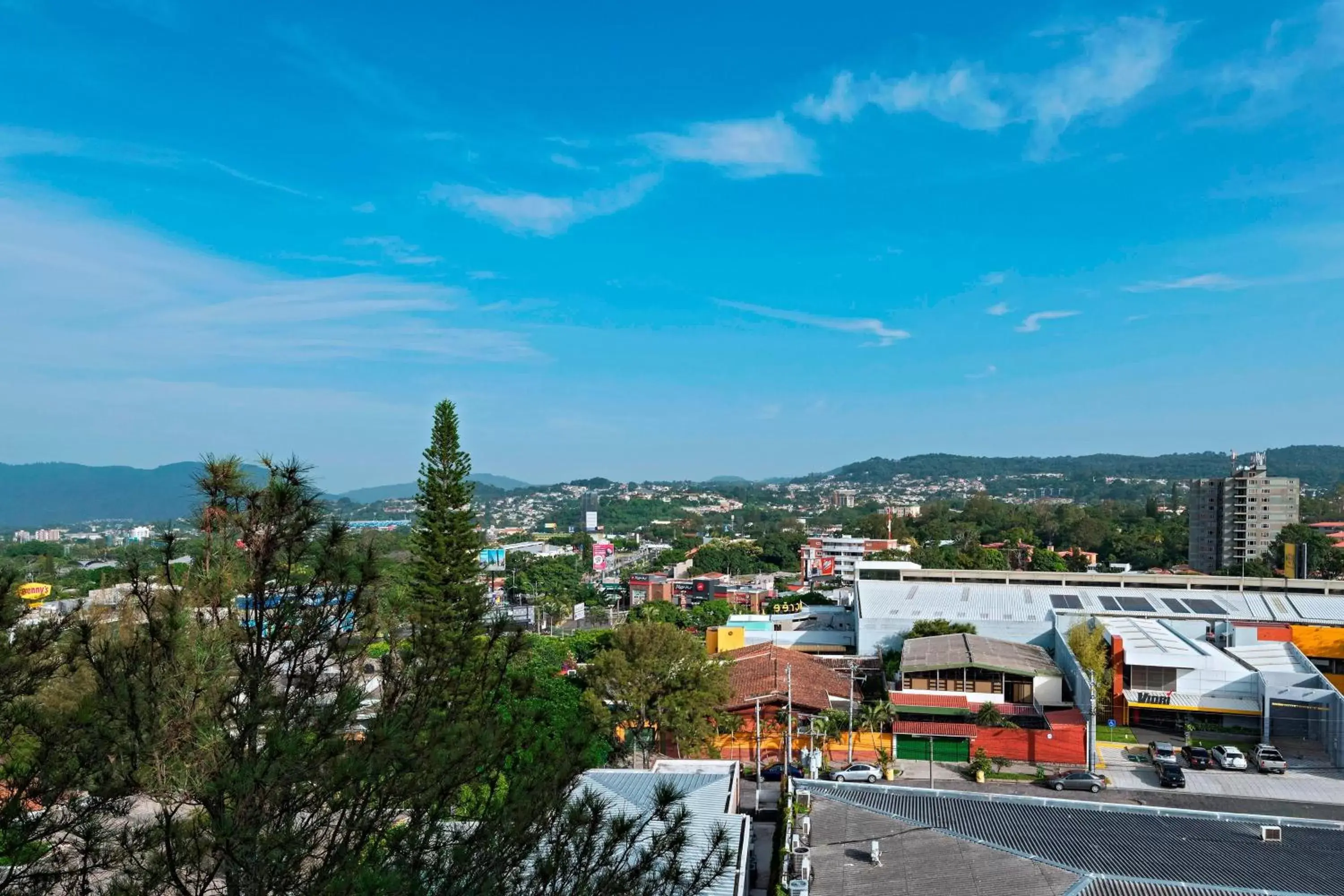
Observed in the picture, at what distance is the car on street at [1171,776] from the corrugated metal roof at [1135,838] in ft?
15.5

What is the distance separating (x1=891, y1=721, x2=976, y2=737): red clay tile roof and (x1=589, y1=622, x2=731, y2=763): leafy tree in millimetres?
3278

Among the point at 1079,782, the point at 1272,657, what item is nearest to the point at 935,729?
the point at 1079,782

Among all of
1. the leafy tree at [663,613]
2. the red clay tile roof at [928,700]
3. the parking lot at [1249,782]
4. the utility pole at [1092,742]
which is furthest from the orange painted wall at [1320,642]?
the leafy tree at [663,613]

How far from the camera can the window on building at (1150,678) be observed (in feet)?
58.3

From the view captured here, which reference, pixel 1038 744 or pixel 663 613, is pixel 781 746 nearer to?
pixel 1038 744

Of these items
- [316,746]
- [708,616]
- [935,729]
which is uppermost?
[316,746]

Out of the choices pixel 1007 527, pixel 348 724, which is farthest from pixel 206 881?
pixel 1007 527

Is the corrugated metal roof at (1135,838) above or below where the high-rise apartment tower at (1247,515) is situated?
below

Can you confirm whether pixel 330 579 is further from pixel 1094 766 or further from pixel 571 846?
pixel 1094 766

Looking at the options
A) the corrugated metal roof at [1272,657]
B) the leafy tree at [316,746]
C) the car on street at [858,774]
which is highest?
the leafy tree at [316,746]

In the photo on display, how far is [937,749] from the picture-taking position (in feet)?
51.9

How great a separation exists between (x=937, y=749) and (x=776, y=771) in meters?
3.03

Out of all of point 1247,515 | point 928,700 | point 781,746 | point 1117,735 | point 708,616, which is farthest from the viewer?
point 1247,515

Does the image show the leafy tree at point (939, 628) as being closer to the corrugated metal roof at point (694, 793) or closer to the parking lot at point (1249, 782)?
the parking lot at point (1249, 782)
